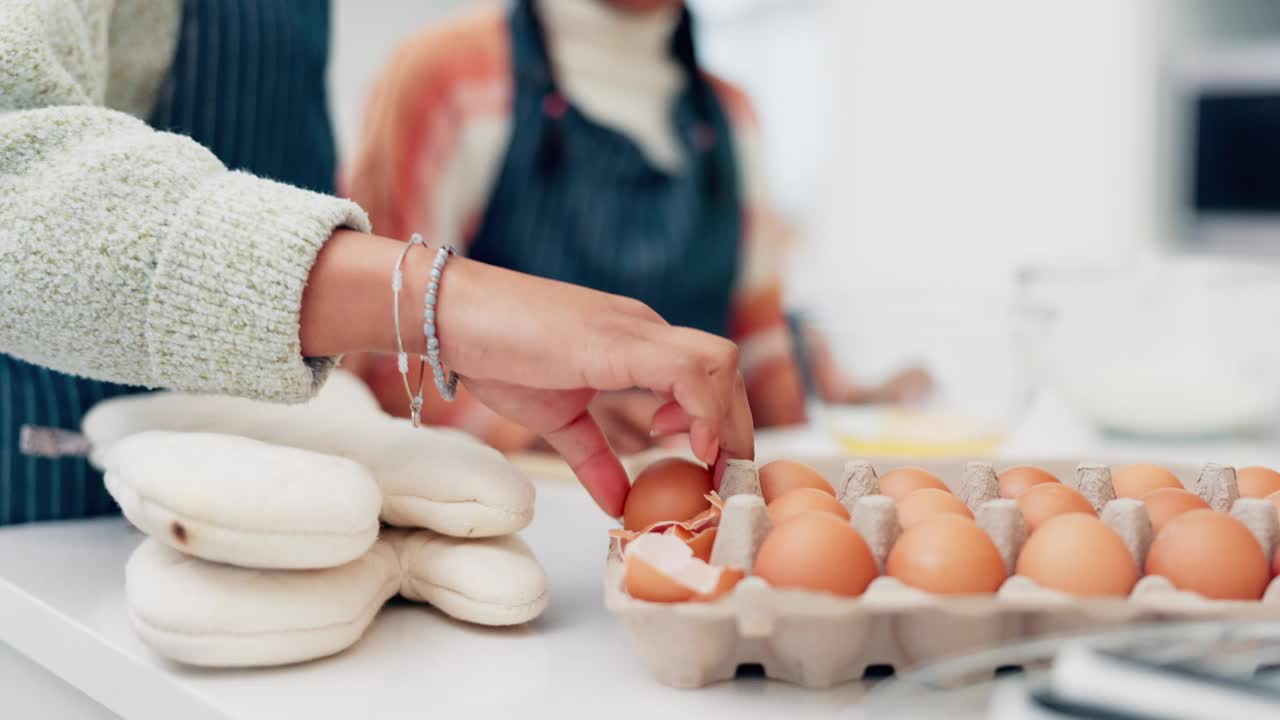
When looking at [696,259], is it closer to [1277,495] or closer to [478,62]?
[478,62]

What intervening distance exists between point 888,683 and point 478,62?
1229mm

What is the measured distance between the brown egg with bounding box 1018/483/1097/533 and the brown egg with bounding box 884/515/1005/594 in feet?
0.19

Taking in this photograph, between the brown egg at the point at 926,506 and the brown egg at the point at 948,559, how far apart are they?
1.6 inches

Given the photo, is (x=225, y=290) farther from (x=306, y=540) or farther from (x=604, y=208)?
(x=604, y=208)

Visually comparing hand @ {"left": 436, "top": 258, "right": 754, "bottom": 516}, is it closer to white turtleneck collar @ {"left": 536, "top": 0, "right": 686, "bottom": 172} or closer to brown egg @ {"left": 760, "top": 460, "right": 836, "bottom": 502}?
brown egg @ {"left": 760, "top": 460, "right": 836, "bottom": 502}

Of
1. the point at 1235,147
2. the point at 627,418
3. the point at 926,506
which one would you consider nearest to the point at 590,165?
the point at 627,418

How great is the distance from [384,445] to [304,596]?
5.4 inches

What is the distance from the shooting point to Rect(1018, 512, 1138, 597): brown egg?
1.54 ft

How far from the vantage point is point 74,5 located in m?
0.65

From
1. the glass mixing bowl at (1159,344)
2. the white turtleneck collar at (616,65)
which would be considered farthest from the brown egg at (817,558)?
the white turtleneck collar at (616,65)

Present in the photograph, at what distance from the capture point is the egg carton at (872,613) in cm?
45

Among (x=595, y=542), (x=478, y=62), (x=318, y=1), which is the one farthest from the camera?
(x=478, y=62)

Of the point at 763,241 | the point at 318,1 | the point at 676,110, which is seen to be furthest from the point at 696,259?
the point at 318,1

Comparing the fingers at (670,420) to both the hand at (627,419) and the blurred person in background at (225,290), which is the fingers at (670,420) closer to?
the blurred person in background at (225,290)
